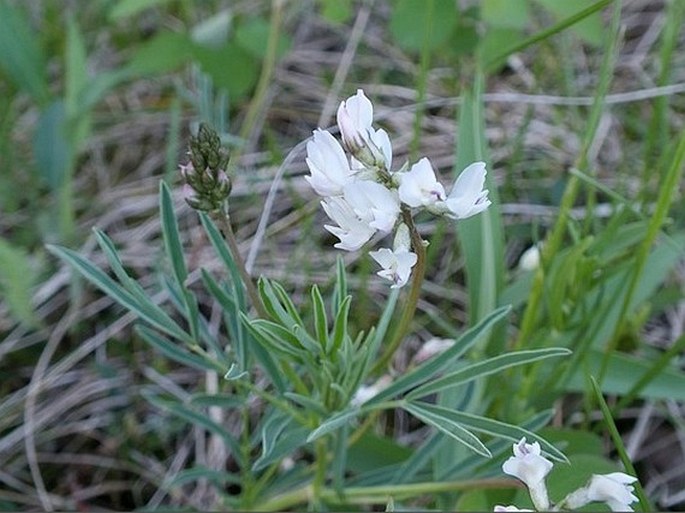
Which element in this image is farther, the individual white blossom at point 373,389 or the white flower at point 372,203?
the individual white blossom at point 373,389

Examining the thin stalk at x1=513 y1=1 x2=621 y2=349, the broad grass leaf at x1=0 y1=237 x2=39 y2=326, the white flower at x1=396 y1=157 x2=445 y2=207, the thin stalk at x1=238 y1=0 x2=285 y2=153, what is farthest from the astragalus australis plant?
the thin stalk at x1=238 y1=0 x2=285 y2=153

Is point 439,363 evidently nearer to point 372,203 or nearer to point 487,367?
point 487,367

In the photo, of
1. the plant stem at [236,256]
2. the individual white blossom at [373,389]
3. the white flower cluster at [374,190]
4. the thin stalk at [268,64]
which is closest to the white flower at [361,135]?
the white flower cluster at [374,190]

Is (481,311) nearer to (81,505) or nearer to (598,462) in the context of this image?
(598,462)

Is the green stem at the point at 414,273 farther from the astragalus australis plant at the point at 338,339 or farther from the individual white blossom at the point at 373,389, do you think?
the individual white blossom at the point at 373,389

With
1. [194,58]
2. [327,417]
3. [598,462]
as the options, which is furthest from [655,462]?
[194,58]

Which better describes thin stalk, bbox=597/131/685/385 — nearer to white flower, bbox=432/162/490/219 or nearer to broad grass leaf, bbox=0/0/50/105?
white flower, bbox=432/162/490/219

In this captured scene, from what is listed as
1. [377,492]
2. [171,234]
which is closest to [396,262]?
[171,234]
